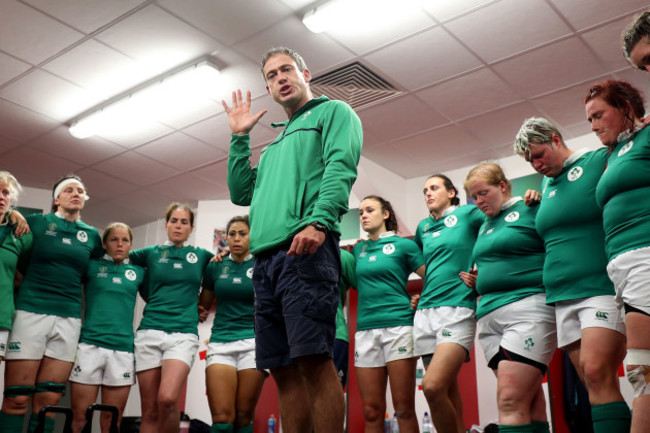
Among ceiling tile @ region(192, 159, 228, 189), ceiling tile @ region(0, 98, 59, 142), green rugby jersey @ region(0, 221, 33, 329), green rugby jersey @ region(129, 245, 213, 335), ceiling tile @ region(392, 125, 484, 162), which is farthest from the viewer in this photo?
ceiling tile @ region(192, 159, 228, 189)

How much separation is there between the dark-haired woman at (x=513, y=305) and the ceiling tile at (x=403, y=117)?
293 cm

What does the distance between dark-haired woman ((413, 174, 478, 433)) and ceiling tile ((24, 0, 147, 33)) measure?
274 cm

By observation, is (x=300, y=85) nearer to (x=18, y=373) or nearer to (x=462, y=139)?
(x=18, y=373)

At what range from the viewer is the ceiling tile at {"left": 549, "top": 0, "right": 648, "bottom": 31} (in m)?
4.36

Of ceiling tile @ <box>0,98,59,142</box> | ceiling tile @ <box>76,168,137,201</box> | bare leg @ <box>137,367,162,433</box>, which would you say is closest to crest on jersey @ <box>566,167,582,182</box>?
bare leg @ <box>137,367,162,433</box>

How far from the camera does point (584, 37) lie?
477 centimetres

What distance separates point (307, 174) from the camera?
1.95 metres

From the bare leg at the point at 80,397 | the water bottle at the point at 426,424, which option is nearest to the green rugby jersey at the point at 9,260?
the bare leg at the point at 80,397

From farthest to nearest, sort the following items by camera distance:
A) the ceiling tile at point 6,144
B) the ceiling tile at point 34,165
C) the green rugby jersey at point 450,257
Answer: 1. the ceiling tile at point 34,165
2. the ceiling tile at point 6,144
3. the green rugby jersey at point 450,257

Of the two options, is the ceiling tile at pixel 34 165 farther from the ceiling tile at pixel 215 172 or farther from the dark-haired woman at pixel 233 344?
the dark-haired woman at pixel 233 344

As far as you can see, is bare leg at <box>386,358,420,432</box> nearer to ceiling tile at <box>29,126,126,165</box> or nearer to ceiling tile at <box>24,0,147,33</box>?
ceiling tile at <box>24,0,147,33</box>

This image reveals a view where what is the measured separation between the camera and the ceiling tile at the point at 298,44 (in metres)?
4.68

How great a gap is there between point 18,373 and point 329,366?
2514 mm

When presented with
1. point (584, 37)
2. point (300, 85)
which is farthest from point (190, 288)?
point (584, 37)
